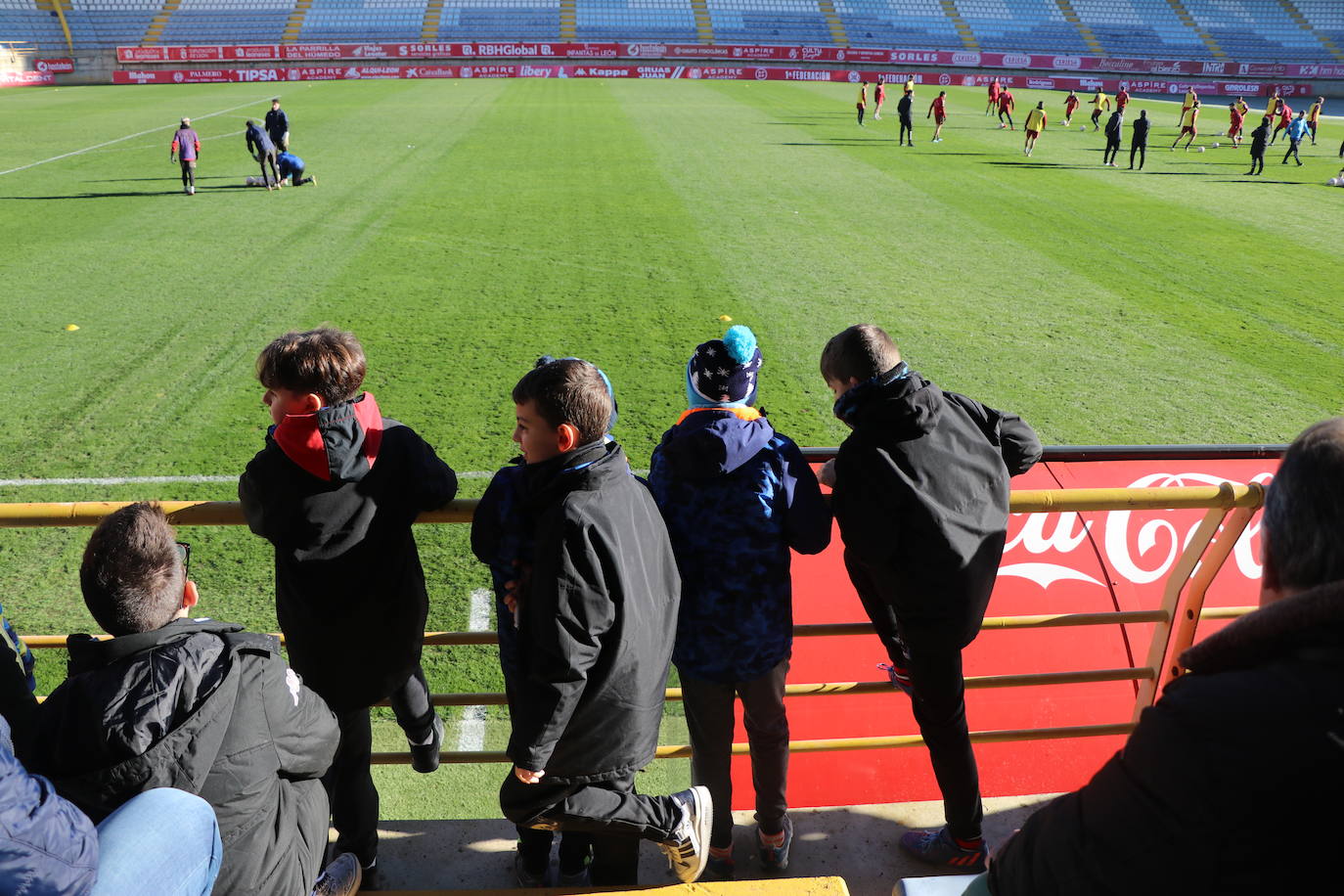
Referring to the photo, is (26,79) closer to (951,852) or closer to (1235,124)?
(1235,124)

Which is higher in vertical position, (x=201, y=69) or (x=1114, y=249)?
(x=201, y=69)

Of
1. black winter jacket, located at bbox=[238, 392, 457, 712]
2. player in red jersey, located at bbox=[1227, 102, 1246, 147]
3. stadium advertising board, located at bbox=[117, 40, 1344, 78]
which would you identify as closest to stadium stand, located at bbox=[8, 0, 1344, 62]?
stadium advertising board, located at bbox=[117, 40, 1344, 78]

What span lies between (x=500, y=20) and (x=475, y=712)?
185ft

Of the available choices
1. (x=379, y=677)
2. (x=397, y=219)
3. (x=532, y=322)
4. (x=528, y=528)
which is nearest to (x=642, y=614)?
(x=528, y=528)

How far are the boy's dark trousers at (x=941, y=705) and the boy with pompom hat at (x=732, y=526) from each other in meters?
0.27

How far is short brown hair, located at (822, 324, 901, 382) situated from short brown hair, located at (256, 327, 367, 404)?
4.36 feet

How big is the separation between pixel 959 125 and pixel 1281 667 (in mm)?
31043

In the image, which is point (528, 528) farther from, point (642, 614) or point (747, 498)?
point (747, 498)

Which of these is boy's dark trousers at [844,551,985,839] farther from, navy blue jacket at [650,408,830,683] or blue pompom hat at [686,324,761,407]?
blue pompom hat at [686,324,761,407]

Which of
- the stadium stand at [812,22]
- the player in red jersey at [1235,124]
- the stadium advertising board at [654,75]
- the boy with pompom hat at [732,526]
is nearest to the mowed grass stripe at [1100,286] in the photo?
the boy with pompom hat at [732,526]

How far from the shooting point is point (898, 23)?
184 feet

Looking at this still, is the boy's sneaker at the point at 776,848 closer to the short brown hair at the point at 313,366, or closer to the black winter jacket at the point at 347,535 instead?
the black winter jacket at the point at 347,535

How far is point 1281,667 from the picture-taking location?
1.21m

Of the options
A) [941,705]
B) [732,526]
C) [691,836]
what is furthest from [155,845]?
[941,705]
